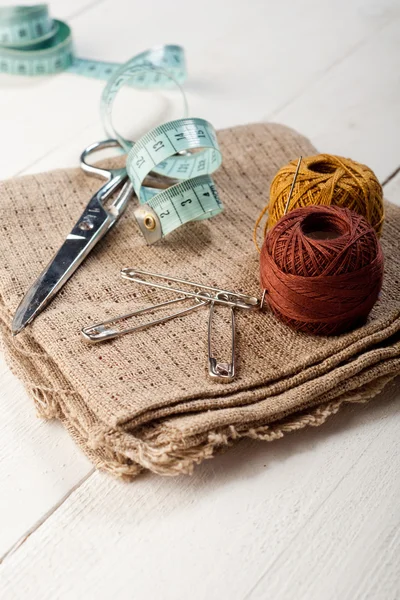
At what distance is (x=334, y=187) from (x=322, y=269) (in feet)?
0.58

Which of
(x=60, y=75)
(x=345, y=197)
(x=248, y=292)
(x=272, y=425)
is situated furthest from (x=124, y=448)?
(x=60, y=75)

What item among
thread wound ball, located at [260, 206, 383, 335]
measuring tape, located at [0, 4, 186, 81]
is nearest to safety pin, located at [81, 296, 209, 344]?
thread wound ball, located at [260, 206, 383, 335]

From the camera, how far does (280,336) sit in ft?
3.44

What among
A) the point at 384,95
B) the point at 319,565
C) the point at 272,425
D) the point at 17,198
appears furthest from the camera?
the point at 384,95

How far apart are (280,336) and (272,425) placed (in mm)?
138

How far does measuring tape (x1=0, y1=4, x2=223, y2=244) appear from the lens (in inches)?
47.6

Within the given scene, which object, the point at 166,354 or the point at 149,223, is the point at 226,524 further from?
the point at 149,223

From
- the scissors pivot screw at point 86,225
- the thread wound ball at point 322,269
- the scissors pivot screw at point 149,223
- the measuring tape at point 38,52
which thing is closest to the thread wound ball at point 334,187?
the thread wound ball at point 322,269

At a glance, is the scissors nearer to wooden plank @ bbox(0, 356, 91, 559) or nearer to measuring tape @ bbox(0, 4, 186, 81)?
wooden plank @ bbox(0, 356, 91, 559)

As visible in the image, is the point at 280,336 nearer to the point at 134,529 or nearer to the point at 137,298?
the point at 137,298

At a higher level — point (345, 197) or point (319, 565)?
point (345, 197)

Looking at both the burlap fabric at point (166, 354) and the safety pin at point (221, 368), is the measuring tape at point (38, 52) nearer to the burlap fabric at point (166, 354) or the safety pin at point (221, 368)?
the burlap fabric at point (166, 354)

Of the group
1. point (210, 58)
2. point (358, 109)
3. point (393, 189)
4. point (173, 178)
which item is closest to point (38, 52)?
point (210, 58)

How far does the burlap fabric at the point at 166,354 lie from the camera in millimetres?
923
